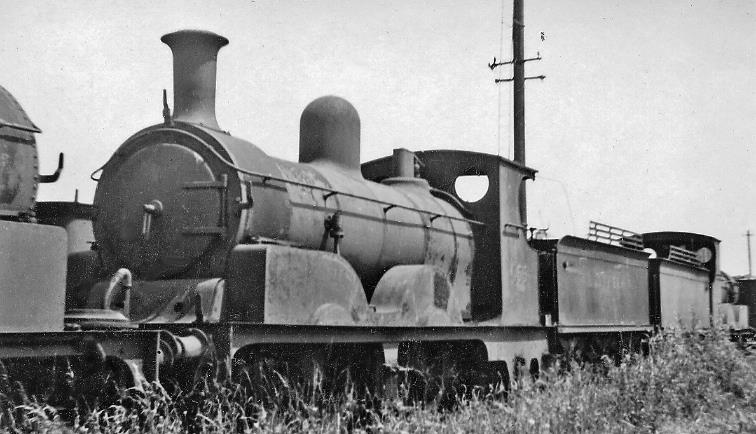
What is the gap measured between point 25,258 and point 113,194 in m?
2.32

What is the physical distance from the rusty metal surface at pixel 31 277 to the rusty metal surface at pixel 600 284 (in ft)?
21.4

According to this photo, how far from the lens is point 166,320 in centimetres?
564

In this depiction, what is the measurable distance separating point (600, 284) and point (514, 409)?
5.32 m

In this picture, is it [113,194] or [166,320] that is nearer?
[166,320]

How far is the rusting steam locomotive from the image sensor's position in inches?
173

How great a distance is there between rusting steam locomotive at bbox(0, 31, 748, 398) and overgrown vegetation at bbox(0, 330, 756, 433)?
0.99ft

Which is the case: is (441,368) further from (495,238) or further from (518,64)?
(518,64)

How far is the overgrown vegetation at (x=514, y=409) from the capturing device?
4.54m

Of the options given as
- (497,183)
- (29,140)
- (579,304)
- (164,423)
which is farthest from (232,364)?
(579,304)

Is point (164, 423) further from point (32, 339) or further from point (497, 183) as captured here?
point (497, 183)

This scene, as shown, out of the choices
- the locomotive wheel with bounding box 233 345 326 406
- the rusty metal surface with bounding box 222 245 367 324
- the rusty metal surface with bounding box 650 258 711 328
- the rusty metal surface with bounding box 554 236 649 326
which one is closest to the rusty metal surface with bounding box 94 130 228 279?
the rusty metal surface with bounding box 222 245 367 324

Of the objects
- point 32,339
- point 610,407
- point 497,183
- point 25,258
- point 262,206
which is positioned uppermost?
point 497,183

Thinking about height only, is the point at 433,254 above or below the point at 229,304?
above

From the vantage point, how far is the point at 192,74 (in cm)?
641
